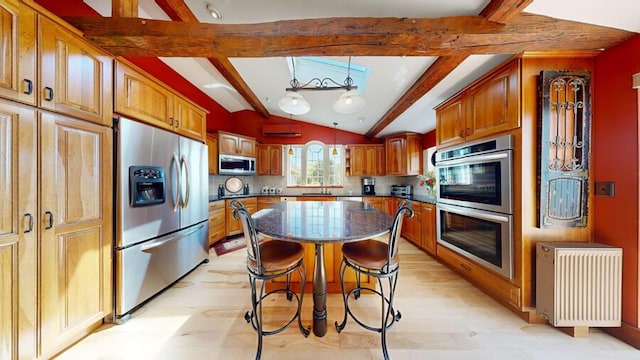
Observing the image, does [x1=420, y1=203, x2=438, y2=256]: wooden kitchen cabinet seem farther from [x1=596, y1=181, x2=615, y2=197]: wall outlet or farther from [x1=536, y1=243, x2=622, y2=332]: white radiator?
[x1=596, y1=181, x2=615, y2=197]: wall outlet

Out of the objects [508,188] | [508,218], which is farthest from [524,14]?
[508,218]

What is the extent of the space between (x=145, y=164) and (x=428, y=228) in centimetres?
364

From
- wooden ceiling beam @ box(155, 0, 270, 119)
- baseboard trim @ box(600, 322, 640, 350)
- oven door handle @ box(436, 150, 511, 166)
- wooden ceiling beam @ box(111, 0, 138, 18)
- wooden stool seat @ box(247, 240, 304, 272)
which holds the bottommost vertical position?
baseboard trim @ box(600, 322, 640, 350)

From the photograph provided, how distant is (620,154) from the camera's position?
1555 mm

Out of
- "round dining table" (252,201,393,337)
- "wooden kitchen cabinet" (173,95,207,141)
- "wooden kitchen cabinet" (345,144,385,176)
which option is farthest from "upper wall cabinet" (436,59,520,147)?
"wooden kitchen cabinet" (173,95,207,141)

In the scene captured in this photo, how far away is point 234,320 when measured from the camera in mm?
1817

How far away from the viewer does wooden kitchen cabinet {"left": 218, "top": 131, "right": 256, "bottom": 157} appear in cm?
428

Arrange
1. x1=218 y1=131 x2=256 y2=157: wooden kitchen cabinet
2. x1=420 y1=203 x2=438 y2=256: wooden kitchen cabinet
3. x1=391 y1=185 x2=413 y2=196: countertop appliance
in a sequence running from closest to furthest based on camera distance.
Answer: x1=420 y1=203 x2=438 y2=256: wooden kitchen cabinet, x1=218 y1=131 x2=256 y2=157: wooden kitchen cabinet, x1=391 y1=185 x2=413 y2=196: countertop appliance

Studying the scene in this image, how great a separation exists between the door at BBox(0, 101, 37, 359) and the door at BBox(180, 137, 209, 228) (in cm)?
115

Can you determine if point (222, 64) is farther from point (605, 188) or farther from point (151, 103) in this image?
point (605, 188)

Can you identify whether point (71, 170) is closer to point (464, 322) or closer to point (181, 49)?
point (181, 49)

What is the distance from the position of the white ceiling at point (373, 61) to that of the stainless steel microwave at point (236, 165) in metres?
1.27

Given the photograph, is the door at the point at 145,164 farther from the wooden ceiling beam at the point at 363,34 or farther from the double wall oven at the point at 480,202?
the double wall oven at the point at 480,202

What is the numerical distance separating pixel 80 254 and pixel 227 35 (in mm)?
1931
